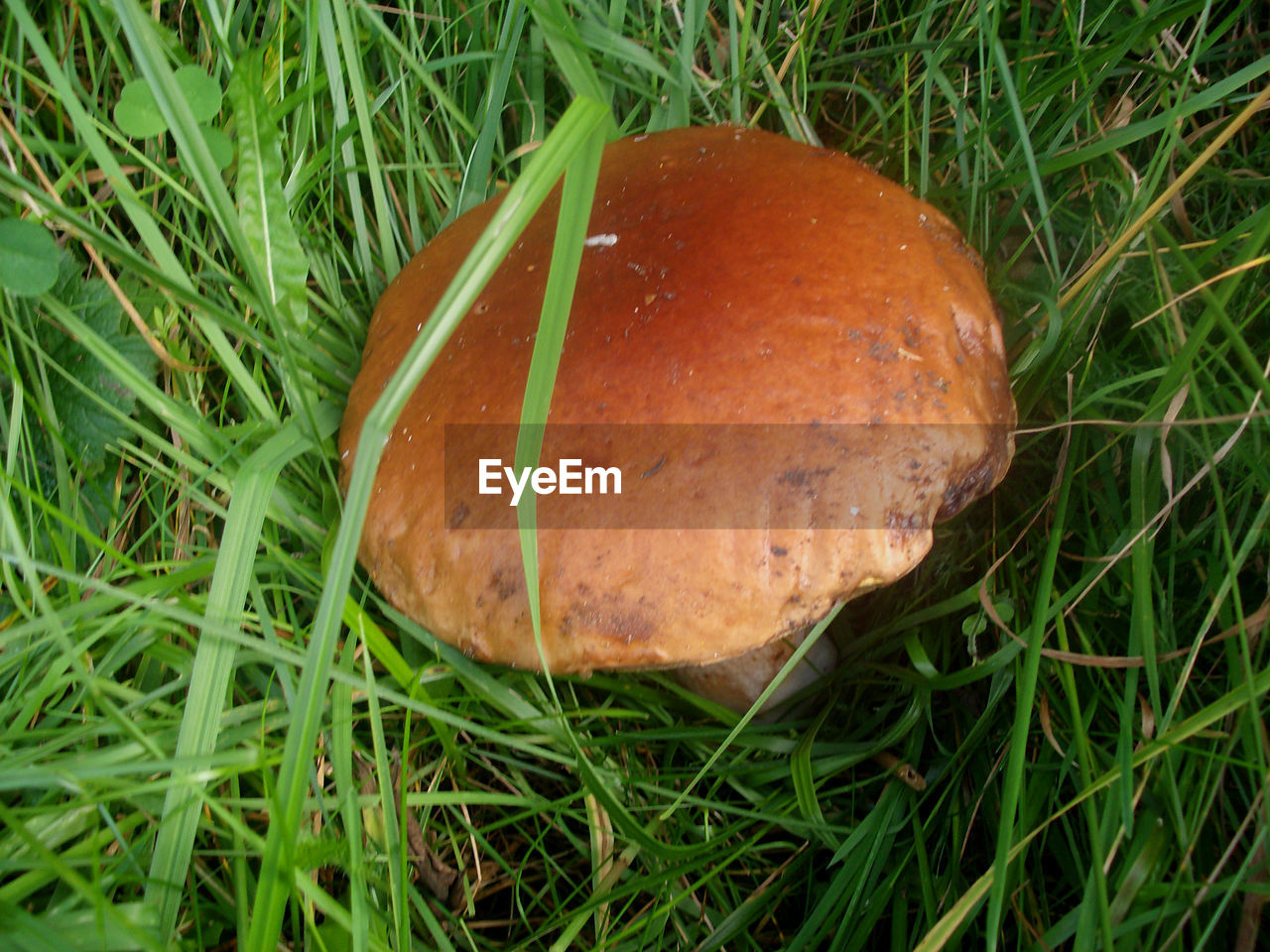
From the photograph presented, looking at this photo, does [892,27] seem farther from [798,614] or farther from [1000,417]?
[798,614]

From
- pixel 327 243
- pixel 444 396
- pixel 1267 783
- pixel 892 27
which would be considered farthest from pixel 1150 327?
pixel 327 243

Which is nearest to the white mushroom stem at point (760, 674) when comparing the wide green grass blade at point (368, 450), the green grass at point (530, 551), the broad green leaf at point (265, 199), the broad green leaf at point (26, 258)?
the green grass at point (530, 551)

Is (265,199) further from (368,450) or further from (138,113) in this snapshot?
(368,450)

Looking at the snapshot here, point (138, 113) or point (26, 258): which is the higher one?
point (138, 113)

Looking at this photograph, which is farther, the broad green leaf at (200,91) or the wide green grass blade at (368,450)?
the broad green leaf at (200,91)
